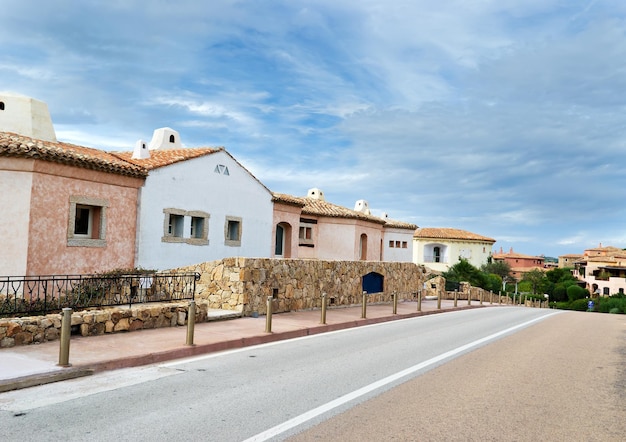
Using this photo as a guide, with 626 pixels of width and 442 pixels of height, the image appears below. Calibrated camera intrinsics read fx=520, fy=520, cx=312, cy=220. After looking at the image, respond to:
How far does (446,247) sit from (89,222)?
53818 millimetres

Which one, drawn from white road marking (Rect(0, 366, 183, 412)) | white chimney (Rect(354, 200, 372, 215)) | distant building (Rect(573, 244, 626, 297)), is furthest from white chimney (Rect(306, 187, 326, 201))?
distant building (Rect(573, 244, 626, 297))

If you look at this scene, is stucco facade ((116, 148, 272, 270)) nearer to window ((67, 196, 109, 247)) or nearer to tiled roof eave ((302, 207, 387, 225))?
window ((67, 196, 109, 247))

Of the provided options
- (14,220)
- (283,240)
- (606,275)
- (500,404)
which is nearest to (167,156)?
(14,220)

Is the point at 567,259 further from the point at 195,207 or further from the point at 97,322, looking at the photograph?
the point at 97,322

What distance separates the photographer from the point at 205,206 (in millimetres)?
22641

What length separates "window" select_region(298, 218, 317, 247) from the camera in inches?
1296

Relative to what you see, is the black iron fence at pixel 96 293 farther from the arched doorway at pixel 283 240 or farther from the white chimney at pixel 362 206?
the white chimney at pixel 362 206

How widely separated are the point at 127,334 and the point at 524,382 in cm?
774

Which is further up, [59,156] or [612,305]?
[59,156]

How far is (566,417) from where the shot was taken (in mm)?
6215

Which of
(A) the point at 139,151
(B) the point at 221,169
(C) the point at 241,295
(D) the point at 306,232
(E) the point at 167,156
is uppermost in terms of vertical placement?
(A) the point at 139,151

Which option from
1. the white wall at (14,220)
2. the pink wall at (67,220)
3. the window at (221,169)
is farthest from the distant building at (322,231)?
the white wall at (14,220)

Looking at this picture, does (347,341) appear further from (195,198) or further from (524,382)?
(195,198)

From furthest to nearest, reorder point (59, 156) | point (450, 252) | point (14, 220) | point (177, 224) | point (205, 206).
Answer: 1. point (450, 252)
2. point (205, 206)
3. point (177, 224)
4. point (59, 156)
5. point (14, 220)
